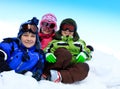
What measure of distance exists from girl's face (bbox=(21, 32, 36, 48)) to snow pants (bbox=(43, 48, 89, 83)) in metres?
0.26

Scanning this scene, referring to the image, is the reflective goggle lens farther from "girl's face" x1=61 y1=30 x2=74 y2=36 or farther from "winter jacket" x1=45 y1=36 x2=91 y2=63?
"girl's face" x1=61 y1=30 x2=74 y2=36

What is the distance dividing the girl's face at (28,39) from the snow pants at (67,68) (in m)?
0.26

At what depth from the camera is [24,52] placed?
2.57 metres

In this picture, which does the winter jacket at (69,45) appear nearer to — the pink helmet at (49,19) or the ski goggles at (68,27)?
the ski goggles at (68,27)

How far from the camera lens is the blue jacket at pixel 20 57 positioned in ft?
8.29

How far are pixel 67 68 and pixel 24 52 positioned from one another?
0.41 meters

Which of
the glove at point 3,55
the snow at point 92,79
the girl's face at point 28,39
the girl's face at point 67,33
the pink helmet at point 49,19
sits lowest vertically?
the snow at point 92,79

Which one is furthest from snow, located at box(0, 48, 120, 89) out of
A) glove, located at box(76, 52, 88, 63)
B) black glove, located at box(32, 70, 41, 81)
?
glove, located at box(76, 52, 88, 63)

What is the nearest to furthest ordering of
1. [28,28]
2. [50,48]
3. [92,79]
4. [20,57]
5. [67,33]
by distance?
[20,57] → [28,28] → [92,79] → [50,48] → [67,33]

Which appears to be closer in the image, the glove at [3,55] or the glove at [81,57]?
the glove at [3,55]

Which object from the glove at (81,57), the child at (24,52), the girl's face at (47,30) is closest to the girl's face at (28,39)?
the child at (24,52)

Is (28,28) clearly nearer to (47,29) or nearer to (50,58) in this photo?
(50,58)

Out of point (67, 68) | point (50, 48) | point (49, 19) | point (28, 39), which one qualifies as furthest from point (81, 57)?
point (49, 19)

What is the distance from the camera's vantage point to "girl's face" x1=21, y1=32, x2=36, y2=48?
2.60m
